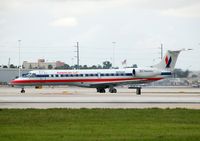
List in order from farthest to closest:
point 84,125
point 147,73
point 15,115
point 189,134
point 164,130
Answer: point 147,73, point 15,115, point 84,125, point 164,130, point 189,134

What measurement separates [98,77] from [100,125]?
6108 cm

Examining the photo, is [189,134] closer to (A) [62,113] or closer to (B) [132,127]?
(B) [132,127]

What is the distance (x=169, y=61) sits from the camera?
89250mm

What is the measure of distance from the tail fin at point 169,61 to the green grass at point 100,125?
5229 centimetres

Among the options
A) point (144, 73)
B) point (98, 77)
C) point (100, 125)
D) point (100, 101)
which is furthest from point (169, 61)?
point (100, 125)

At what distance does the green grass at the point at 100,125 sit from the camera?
75.6ft

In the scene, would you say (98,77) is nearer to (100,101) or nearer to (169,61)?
(169,61)

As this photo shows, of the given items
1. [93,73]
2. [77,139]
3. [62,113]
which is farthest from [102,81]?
[77,139]

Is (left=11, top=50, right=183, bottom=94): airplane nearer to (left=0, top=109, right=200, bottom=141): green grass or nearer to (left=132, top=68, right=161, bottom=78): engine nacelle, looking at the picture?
(left=132, top=68, right=161, bottom=78): engine nacelle

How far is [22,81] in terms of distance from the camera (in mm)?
87375

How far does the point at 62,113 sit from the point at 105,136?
477 inches

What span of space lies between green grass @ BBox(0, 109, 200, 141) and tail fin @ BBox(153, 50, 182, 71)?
52.3 meters

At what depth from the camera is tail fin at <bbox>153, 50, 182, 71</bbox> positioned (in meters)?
89.0

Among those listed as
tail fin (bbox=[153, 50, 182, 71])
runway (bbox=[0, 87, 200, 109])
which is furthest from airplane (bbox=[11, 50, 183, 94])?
runway (bbox=[0, 87, 200, 109])
